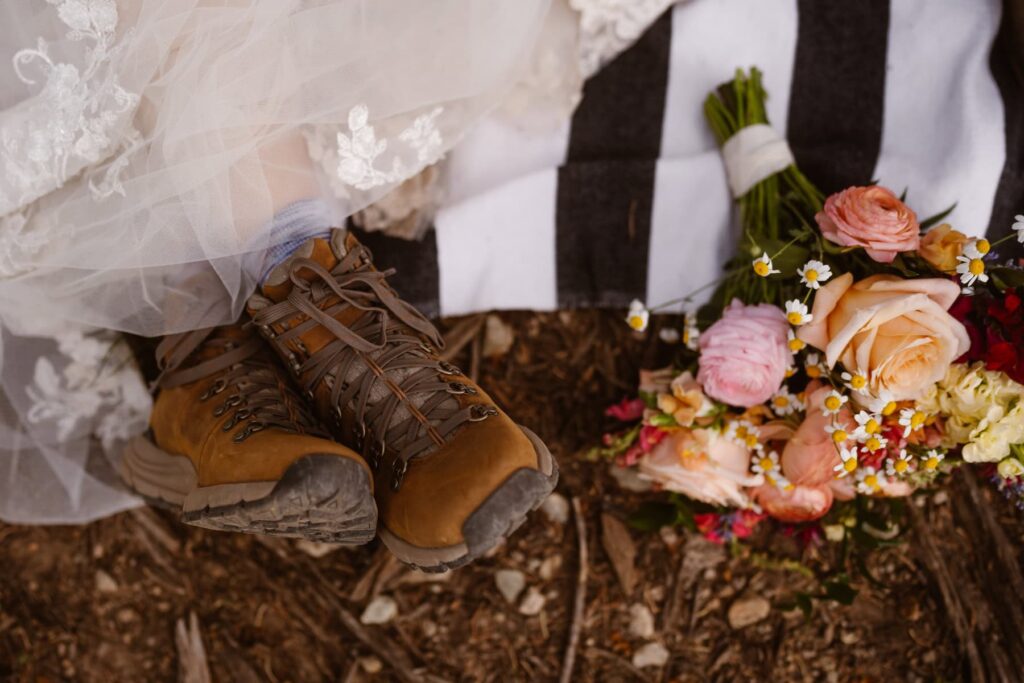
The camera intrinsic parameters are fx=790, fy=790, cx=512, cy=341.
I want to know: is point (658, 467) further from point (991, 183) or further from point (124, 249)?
point (124, 249)

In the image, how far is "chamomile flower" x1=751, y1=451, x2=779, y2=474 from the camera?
116 cm

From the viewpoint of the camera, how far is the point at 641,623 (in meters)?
1.41

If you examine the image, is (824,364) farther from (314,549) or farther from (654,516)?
(314,549)

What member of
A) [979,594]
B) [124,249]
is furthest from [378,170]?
[979,594]

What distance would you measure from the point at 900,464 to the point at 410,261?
81 centimetres

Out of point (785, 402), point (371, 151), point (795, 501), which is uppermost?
point (371, 151)

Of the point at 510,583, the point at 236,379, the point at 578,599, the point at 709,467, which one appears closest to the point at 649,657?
the point at 578,599

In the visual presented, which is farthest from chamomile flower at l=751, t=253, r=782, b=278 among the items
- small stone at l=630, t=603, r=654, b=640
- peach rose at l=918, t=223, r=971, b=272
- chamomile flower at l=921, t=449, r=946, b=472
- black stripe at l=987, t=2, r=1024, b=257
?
small stone at l=630, t=603, r=654, b=640

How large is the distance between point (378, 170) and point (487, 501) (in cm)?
52

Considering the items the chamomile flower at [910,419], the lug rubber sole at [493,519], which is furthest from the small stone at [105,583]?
the chamomile flower at [910,419]

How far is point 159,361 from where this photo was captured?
3.97 ft

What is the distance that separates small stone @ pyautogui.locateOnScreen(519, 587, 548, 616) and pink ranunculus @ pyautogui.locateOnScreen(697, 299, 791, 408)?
1.68ft

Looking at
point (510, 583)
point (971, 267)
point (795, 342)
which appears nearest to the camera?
point (971, 267)

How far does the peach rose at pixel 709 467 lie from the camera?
3.92 feet
